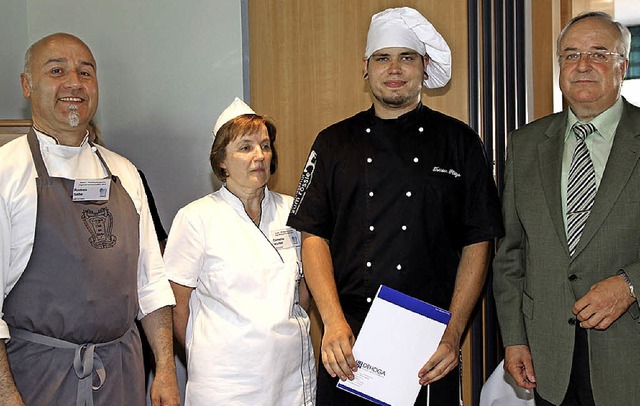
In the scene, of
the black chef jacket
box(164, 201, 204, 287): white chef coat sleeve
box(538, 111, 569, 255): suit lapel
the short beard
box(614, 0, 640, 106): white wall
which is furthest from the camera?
box(614, 0, 640, 106): white wall

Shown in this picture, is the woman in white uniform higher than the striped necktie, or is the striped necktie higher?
the striped necktie

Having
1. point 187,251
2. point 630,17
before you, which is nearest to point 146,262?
point 187,251

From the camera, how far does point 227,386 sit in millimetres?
2410

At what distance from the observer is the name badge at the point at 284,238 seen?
2.55 m

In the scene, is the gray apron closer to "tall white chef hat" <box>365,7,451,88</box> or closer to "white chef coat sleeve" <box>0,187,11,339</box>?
"white chef coat sleeve" <box>0,187,11,339</box>

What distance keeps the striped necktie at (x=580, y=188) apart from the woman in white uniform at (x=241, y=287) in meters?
0.86

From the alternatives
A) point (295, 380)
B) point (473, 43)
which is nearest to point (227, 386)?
point (295, 380)

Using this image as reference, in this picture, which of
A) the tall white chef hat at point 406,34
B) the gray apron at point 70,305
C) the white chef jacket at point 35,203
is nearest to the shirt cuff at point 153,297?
the white chef jacket at point 35,203

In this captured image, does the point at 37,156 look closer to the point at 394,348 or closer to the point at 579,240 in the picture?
the point at 394,348

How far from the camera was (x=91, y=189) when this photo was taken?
2201mm

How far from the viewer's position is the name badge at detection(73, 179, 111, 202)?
7.12 ft

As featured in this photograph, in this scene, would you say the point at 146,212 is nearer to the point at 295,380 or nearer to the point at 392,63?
the point at 295,380

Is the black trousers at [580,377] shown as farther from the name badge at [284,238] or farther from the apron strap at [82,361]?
the apron strap at [82,361]

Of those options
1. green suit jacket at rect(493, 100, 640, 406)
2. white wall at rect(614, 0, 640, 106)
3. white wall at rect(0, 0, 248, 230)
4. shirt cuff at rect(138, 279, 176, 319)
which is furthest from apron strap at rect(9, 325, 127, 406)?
white wall at rect(614, 0, 640, 106)
